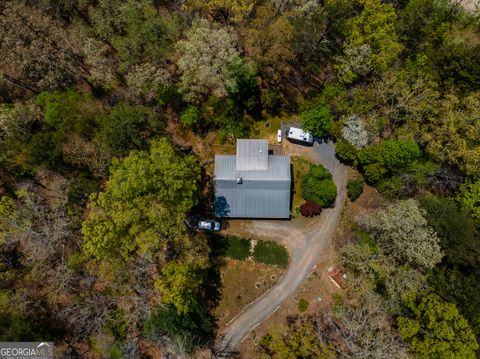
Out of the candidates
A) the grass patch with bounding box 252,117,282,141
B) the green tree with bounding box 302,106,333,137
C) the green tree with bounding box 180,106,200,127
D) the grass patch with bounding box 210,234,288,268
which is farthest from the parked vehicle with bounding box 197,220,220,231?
the green tree with bounding box 302,106,333,137

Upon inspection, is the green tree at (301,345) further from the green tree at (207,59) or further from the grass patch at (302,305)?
the green tree at (207,59)

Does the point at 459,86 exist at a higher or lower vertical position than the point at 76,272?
higher

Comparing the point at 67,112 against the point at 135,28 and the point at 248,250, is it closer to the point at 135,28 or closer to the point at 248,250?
the point at 135,28

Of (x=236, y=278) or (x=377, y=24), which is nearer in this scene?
(x=377, y=24)

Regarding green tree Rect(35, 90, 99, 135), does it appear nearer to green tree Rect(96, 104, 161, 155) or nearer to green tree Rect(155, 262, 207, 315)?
green tree Rect(96, 104, 161, 155)

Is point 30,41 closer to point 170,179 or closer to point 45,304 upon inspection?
point 170,179

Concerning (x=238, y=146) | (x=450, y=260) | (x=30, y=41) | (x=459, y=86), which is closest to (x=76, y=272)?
(x=238, y=146)

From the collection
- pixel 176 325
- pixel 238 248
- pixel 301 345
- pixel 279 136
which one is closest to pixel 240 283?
pixel 238 248
